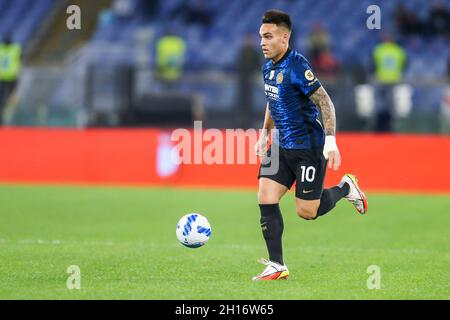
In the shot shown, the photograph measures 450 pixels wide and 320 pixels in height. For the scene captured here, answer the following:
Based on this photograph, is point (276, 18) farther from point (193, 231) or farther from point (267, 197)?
point (193, 231)

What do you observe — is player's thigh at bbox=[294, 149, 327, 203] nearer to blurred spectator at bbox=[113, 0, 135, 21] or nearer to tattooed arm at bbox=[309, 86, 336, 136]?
tattooed arm at bbox=[309, 86, 336, 136]

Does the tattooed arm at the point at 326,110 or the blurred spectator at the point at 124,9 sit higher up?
the blurred spectator at the point at 124,9

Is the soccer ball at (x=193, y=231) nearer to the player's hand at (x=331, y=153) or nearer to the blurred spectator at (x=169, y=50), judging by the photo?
the player's hand at (x=331, y=153)

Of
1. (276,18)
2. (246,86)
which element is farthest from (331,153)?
(246,86)

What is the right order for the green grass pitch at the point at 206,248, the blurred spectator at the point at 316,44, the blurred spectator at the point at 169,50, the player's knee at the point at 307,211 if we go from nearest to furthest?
the green grass pitch at the point at 206,248 < the player's knee at the point at 307,211 < the blurred spectator at the point at 316,44 < the blurred spectator at the point at 169,50

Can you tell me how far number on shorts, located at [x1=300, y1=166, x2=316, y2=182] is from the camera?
898cm

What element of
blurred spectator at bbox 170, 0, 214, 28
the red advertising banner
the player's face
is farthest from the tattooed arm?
blurred spectator at bbox 170, 0, 214, 28

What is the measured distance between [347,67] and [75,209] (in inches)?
297

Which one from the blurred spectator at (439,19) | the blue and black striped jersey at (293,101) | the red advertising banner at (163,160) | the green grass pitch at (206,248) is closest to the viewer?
the green grass pitch at (206,248)

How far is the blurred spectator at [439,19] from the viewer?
2502cm

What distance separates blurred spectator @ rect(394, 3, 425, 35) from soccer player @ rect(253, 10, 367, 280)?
1713 cm

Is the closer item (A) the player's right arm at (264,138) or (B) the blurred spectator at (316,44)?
(A) the player's right arm at (264,138)

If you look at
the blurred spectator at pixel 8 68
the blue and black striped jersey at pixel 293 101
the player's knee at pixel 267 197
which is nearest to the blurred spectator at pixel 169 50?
→ the blurred spectator at pixel 8 68

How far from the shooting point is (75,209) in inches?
601
